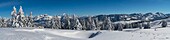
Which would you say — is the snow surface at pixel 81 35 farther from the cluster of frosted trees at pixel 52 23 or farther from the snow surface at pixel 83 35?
the cluster of frosted trees at pixel 52 23

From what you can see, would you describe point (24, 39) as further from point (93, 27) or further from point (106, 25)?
point (106, 25)

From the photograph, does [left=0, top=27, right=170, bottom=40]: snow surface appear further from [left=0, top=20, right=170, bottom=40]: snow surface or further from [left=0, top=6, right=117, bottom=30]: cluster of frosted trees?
[left=0, top=6, right=117, bottom=30]: cluster of frosted trees

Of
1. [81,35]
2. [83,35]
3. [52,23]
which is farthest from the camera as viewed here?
[52,23]

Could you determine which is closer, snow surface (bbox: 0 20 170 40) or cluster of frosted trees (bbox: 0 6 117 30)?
snow surface (bbox: 0 20 170 40)

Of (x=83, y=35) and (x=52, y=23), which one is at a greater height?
(x=52, y=23)

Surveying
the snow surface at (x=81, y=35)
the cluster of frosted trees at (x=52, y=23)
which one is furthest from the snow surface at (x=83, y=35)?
the cluster of frosted trees at (x=52, y=23)

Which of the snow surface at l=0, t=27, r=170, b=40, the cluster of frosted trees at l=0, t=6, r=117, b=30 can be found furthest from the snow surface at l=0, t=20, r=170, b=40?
the cluster of frosted trees at l=0, t=6, r=117, b=30

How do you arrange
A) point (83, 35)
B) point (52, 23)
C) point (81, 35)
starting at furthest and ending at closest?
point (52, 23), point (81, 35), point (83, 35)

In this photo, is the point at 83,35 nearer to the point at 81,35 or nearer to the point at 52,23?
the point at 81,35

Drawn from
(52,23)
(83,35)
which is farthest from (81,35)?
(52,23)

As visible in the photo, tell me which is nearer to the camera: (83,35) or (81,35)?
(83,35)

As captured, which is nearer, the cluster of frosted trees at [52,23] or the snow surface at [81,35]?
the snow surface at [81,35]

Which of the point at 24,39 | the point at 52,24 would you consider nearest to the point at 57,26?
the point at 52,24
